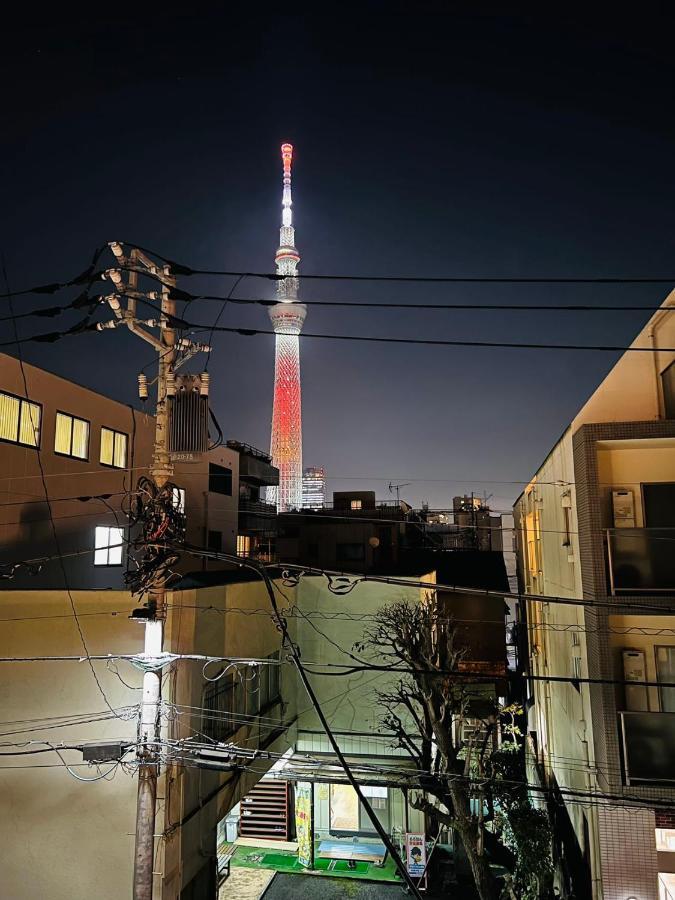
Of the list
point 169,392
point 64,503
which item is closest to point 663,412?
point 169,392

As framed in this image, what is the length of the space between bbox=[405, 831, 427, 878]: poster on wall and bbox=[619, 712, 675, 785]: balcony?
8.67 metres

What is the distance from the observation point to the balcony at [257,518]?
30859 mm

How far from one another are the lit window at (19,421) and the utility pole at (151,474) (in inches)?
259

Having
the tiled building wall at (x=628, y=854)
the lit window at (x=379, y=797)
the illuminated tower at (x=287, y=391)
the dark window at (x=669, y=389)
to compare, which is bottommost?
the lit window at (x=379, y=797)

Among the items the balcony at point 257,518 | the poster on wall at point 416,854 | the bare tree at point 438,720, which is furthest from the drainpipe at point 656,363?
the balcony at point 257,518

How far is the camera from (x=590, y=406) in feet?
35.9

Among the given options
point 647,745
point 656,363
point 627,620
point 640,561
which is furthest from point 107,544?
point 656,363

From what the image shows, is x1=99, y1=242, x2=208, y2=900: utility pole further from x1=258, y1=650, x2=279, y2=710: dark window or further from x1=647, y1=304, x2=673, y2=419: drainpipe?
x1=647, y1=304, x2=673, y2=419: drainpipe

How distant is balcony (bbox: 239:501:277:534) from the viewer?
101 ft

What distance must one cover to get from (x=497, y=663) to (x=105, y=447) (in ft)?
57.3

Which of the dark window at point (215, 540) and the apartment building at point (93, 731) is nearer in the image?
the apartment building at point (93, 731)

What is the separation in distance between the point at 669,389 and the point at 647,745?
18.9ft

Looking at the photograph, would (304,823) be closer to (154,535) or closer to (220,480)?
(154,535)

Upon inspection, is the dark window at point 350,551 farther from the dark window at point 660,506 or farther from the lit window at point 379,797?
the dark window at point 660,506
